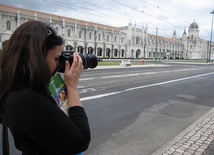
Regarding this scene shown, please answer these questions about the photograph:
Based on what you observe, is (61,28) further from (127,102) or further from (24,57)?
(24,57)

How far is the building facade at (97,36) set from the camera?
5062 centimetres

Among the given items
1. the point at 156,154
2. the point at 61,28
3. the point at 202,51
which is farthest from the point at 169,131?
the point at 202,51

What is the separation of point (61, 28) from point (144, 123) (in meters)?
58.5

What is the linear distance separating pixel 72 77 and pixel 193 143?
140 inches

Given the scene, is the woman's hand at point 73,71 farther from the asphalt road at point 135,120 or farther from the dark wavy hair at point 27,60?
the asphalt road at point 135,120

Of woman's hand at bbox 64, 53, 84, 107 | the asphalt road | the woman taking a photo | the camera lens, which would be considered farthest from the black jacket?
the asphalt road

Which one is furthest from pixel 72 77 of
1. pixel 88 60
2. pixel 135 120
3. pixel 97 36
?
pixel 97 36

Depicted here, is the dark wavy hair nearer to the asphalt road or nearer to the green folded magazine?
the green folded magazine

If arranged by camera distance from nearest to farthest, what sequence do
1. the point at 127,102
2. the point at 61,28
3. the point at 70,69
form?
1. the point at 70,69
2. the point at 127,102
3. the point at 61,28

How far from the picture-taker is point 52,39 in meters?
1.27

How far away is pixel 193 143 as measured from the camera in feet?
13.4

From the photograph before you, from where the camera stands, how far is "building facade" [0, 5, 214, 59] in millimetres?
50625

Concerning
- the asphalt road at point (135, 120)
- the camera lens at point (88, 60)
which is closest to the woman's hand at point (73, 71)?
the camera lens at point (88, 60)

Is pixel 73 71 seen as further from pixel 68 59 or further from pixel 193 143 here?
pixel 193 143
